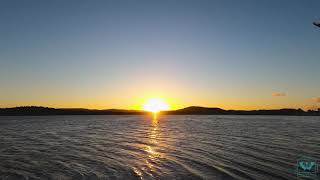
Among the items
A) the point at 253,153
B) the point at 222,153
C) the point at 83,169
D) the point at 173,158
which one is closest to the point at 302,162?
the point at 253,153

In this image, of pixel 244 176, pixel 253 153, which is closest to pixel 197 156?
pixel 253 153

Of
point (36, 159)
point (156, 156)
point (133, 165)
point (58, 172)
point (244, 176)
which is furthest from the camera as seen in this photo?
point (156, 156)

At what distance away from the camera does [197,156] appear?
2917 centimetres

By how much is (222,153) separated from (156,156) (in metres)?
7.52

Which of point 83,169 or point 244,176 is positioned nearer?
point 244,176

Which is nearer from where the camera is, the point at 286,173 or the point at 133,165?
the point at 286,173

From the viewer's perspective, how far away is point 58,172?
72.0 ft

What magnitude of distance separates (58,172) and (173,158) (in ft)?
36.8

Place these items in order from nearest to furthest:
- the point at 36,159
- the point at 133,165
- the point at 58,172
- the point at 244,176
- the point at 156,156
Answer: the point at 244,176 < the point at 58,172 < the point at 133,165 < the point at 36,159 < the point at 156,156

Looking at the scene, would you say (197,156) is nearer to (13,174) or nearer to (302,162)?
(302,162)

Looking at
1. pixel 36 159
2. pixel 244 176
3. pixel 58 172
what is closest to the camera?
pixel 244 176

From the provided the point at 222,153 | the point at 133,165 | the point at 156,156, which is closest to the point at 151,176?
the point at 133,165

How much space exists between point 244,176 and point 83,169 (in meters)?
12.8

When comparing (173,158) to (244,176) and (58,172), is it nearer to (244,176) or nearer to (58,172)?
(244,176)
